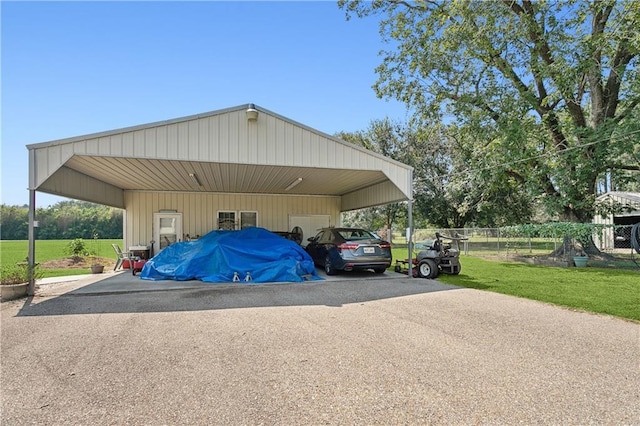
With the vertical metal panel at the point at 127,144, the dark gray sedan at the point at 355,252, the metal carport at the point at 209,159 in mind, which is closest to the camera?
the metal carport at the point at 209,159

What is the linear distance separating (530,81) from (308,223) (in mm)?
12432

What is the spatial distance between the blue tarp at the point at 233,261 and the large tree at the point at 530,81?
1141cm

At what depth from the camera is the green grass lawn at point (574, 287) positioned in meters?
6.21

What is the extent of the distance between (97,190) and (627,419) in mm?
13109

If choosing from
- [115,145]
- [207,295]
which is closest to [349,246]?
[207,295]

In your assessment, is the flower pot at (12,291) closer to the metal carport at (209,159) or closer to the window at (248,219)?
the metal carport at (209,159)

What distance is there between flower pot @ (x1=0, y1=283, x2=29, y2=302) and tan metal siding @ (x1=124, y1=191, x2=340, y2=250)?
672cm

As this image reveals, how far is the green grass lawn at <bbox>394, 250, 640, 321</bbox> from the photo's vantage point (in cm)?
621

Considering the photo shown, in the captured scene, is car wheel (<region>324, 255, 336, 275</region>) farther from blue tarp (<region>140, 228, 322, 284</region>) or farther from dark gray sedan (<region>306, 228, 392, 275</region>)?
blue tarp (<region>140, 228, 322, 284</region>)

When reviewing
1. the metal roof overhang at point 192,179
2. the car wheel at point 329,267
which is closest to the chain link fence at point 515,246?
the metal roof overhang at point 192,179

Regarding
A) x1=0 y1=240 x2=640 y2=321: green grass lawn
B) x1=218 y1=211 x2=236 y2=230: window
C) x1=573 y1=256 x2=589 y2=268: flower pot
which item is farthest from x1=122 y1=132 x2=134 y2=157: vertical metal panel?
x1=573 y1=256 x2=589 y2=268: flower pot

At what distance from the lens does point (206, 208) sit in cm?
1442

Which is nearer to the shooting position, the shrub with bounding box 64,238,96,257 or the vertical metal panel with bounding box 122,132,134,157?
the vertical metal panel with bounding box 122,132,134,157

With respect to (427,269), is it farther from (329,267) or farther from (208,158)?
(208,158)
